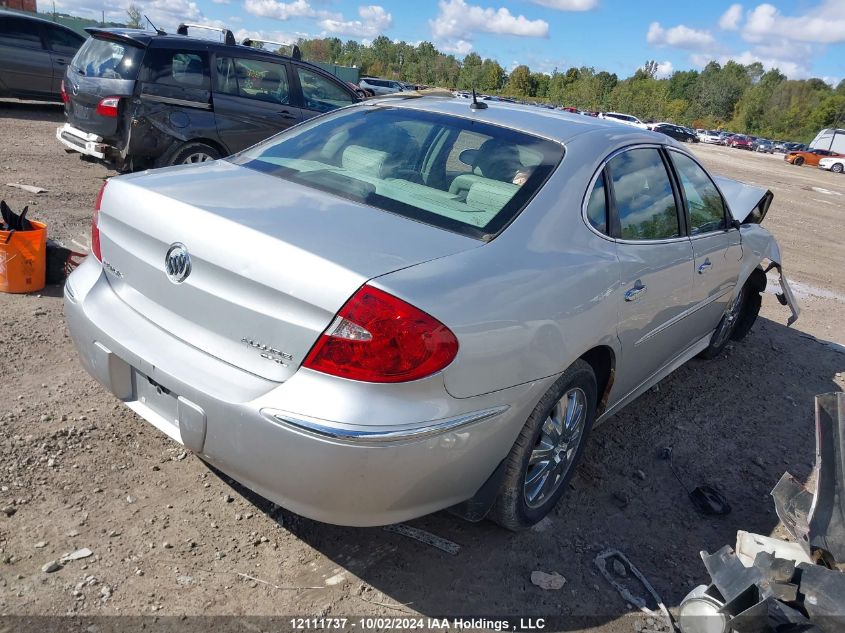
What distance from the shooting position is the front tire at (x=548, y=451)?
267 centimetres

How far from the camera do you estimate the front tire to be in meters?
2.67

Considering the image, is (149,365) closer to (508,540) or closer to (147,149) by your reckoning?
(508,540)

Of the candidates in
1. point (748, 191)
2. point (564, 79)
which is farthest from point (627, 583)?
point (564, 79)

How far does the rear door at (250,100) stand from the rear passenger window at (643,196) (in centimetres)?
528

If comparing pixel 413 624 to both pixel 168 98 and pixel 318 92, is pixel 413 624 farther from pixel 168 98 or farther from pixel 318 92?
pixel 318 92

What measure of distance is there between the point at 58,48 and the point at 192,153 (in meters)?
7.84

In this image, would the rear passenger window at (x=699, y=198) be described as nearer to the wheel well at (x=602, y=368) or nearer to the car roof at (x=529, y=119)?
the car roof at (x=529, y=119)

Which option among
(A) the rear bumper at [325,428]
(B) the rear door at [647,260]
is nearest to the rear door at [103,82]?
(A) the rear bumper at [325,428]

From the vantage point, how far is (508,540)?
295 centimetres

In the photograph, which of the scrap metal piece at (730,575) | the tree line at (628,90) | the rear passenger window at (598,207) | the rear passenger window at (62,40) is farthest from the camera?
the tree line at (628,90)

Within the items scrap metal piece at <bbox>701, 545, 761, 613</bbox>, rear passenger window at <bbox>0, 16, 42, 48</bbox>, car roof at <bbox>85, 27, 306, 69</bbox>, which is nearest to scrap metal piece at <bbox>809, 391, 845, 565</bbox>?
scrap metal piece at <bbox>701, 545, 761, 613</bbox>

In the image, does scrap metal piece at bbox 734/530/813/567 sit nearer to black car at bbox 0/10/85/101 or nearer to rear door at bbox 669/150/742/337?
rear door at bbox 669/150/742/337

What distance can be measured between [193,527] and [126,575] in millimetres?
336

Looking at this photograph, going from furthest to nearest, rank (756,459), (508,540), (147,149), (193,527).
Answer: (147,149) < (756,459) < (508,540) < (193,527)
